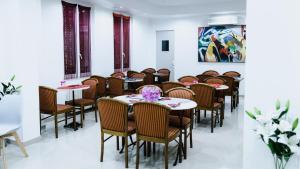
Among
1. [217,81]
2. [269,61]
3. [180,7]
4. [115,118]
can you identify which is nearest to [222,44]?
[180,7]

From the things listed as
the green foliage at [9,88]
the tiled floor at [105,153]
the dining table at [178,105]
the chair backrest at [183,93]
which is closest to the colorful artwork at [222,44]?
the tiled floor at [105,153]

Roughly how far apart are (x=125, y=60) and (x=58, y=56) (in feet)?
10.4

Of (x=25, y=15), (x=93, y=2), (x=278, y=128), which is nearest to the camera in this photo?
(x=278, y=128)

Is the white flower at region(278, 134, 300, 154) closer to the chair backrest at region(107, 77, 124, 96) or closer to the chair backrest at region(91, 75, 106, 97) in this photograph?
the chair backrest at region(107, 77, 124, 96)

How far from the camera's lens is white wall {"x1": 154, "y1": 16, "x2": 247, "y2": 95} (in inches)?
392

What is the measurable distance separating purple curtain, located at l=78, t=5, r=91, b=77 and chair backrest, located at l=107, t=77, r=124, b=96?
91 centimetres

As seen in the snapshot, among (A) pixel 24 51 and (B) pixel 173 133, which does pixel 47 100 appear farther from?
(B) pixel 173 133

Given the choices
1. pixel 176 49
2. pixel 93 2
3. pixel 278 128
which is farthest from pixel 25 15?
pixel 176 49

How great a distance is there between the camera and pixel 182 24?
33.8ft

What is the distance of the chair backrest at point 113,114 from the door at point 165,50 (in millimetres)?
7147

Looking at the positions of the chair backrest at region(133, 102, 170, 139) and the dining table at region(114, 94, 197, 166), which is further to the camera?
the dining table at region(114, 94, 197, 166)

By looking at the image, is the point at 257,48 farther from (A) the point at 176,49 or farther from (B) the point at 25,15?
(A) the point at 176,49

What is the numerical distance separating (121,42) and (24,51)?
4.79 m

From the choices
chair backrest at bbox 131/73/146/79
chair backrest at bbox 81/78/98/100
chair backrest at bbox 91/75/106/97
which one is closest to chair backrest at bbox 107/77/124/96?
chair backrest at bbox 91/75/106/97
